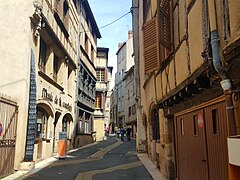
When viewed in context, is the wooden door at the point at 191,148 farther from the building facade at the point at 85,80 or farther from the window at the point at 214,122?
the building facade at the point at 85,80

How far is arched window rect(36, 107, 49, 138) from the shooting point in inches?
467

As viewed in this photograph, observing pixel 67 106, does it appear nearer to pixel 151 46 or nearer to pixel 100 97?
pixel 151 46

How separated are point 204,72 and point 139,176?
17.3ft

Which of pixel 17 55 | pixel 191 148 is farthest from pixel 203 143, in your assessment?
pixel 17 55

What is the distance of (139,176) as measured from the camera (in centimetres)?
841

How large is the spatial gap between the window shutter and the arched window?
6.80m

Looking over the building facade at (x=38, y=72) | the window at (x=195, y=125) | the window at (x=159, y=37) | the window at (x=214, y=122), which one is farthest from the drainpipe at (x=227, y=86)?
the building facade at (x=38, y=72)

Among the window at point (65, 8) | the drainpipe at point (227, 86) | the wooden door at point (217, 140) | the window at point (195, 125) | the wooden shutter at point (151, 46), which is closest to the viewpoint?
the drainpipe at point (227, 86)

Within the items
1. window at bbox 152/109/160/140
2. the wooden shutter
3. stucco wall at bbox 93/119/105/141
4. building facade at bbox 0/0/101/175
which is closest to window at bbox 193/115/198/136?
the wooden shutter

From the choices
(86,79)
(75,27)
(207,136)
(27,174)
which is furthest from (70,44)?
(207,136)

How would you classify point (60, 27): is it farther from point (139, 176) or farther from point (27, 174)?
point (139, 176)

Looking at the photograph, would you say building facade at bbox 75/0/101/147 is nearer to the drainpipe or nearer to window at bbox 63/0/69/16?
window at bbox 63/0/69/16

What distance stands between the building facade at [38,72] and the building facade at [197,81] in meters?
4.26

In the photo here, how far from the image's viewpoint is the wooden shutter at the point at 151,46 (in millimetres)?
8000
